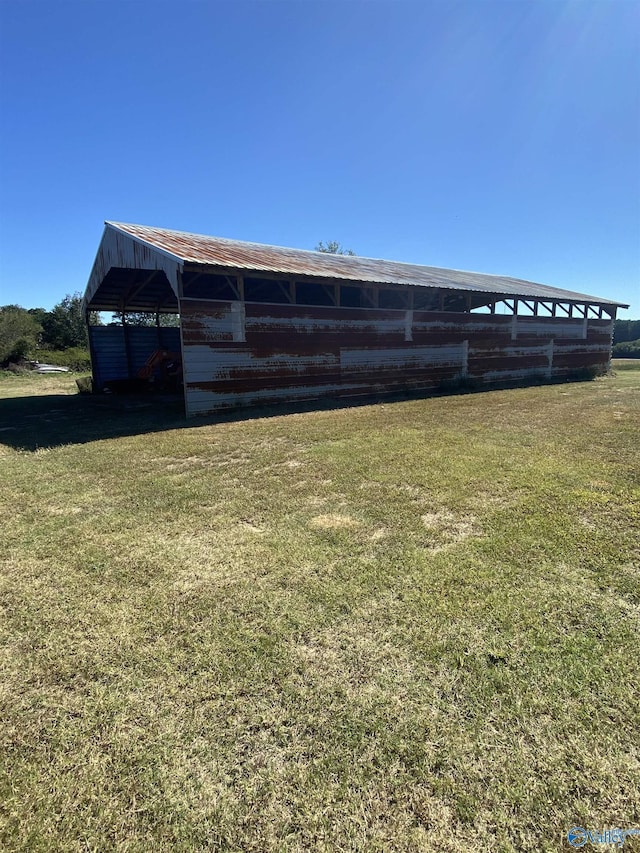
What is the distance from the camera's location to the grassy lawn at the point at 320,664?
139 cm

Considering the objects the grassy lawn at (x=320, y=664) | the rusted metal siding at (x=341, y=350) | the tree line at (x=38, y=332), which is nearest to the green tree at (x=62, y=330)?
the tree line at (x=38, y=332)

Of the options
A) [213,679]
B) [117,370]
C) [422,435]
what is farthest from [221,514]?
[117,370]

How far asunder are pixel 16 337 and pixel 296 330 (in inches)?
1152

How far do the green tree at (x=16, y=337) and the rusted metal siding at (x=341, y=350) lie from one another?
24473 millimetres

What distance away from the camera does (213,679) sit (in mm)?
1931

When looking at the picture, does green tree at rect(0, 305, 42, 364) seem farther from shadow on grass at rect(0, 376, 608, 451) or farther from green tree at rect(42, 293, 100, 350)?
shadow on grass at rect(0, 376, 608, 451)

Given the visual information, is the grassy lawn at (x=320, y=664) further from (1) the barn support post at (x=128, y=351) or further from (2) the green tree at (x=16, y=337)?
(2) the green tree at (x=16, y=337)

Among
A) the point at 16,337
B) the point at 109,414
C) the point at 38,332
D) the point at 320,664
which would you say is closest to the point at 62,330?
the point at 38,332

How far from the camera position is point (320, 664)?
2021 millimetres

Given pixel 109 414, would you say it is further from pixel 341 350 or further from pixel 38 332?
pixel 38 332

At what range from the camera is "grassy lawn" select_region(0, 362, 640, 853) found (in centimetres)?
139

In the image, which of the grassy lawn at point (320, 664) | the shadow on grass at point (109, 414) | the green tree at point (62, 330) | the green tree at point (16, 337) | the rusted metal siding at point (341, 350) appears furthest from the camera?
the green tree at point (62, 330)

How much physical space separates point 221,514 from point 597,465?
4.68 m

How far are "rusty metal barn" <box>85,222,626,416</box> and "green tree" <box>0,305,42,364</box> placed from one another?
47.3ft
